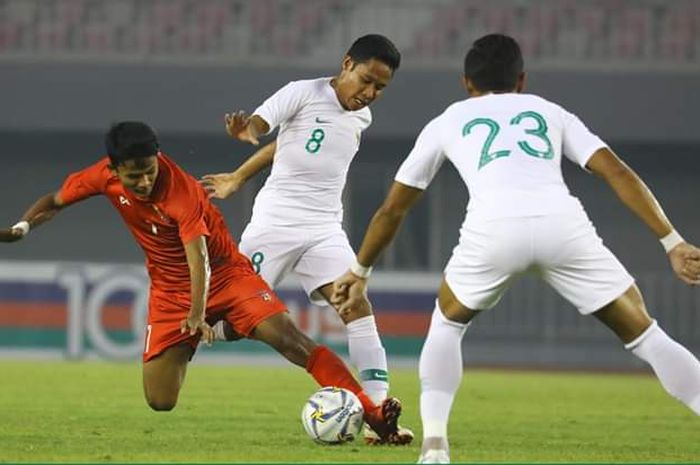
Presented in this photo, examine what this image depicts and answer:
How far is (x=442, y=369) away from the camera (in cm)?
714

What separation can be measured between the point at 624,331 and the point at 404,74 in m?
19.1

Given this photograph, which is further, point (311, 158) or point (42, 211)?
point (311, 158)

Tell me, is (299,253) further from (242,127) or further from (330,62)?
(330,62)

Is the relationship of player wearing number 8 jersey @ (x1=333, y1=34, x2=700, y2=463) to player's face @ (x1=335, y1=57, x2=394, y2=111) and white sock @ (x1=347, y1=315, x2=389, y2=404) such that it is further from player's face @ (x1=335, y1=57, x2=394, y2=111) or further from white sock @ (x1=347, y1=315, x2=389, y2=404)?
white sock @ (x1=347, y1=315, x2=389, y2=404)

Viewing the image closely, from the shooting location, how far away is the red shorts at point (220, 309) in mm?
9195

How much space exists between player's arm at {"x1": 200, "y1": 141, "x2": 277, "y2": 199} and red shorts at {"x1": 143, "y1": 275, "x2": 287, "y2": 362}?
0.55 metres

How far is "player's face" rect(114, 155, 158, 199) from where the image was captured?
838 cm

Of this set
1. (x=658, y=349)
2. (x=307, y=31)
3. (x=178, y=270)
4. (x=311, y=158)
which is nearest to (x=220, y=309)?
(x=178, y=270)

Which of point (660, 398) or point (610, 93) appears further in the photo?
point (610, 93)

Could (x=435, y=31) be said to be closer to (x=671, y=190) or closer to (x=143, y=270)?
(x=671, y=190)

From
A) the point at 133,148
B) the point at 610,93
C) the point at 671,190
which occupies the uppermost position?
the point at 133,148

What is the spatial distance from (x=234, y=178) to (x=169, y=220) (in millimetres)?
920

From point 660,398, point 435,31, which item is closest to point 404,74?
point 435,31

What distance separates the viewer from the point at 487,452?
875cm
